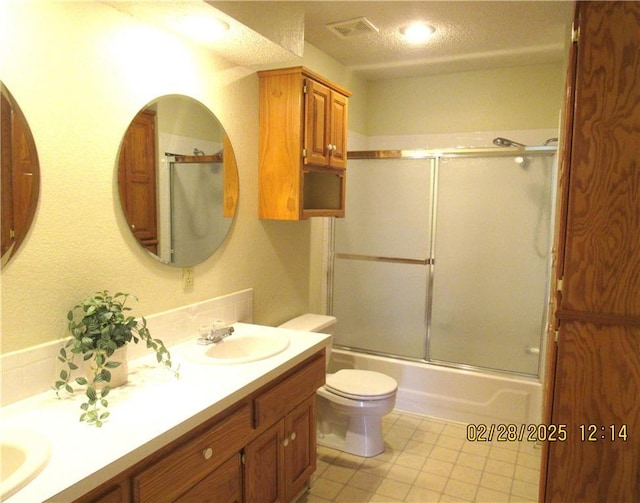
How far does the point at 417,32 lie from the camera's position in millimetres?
2773

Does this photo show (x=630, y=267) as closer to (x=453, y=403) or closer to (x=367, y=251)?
(x=453, y=403)

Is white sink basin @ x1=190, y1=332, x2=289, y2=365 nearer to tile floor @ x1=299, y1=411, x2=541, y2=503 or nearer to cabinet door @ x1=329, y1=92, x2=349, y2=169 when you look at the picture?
tile floor @ x1=299, y1=411, x2=541, y2=503

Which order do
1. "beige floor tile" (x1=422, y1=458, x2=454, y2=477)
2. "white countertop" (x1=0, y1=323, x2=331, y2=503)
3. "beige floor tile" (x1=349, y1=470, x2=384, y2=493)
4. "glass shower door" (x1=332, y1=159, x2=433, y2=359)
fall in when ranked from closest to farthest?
"white countertop" (x1=0, y1=323, x2=331, y2=503), "beige floor tile" (x1=349, y1=470, x2=384, y2=493), "beige floor tile" (x1=422, y1=458, x2=454, y2=477), "glass shower door" (x1=332, y1=159, x2=433, y2=359)

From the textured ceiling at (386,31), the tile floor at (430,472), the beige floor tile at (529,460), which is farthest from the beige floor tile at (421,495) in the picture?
the textured ceiling at (386,31)

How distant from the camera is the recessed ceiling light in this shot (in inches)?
106

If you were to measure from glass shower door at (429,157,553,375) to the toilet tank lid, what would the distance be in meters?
0.97

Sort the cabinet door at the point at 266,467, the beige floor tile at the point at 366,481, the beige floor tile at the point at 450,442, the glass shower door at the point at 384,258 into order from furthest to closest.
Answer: the glass shower door at the point at 384,258, the beige floor tile at the point at 450,442, the beige floor tile at the point at 366,481, the cabinet door at the point at 266,467

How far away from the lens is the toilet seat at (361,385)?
8.38 feet

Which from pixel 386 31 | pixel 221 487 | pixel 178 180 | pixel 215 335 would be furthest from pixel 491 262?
pixel 221 487

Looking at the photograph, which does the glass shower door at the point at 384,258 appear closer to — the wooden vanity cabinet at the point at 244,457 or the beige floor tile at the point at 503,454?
the beige floor tile at the point at 503,454

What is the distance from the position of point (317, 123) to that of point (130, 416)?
1.71 metres

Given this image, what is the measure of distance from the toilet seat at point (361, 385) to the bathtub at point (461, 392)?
0.56 m

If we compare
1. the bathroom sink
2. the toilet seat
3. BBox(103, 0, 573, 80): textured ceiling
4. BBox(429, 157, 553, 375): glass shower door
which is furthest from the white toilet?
the bathroom sink

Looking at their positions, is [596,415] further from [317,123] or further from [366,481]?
[317,123]
